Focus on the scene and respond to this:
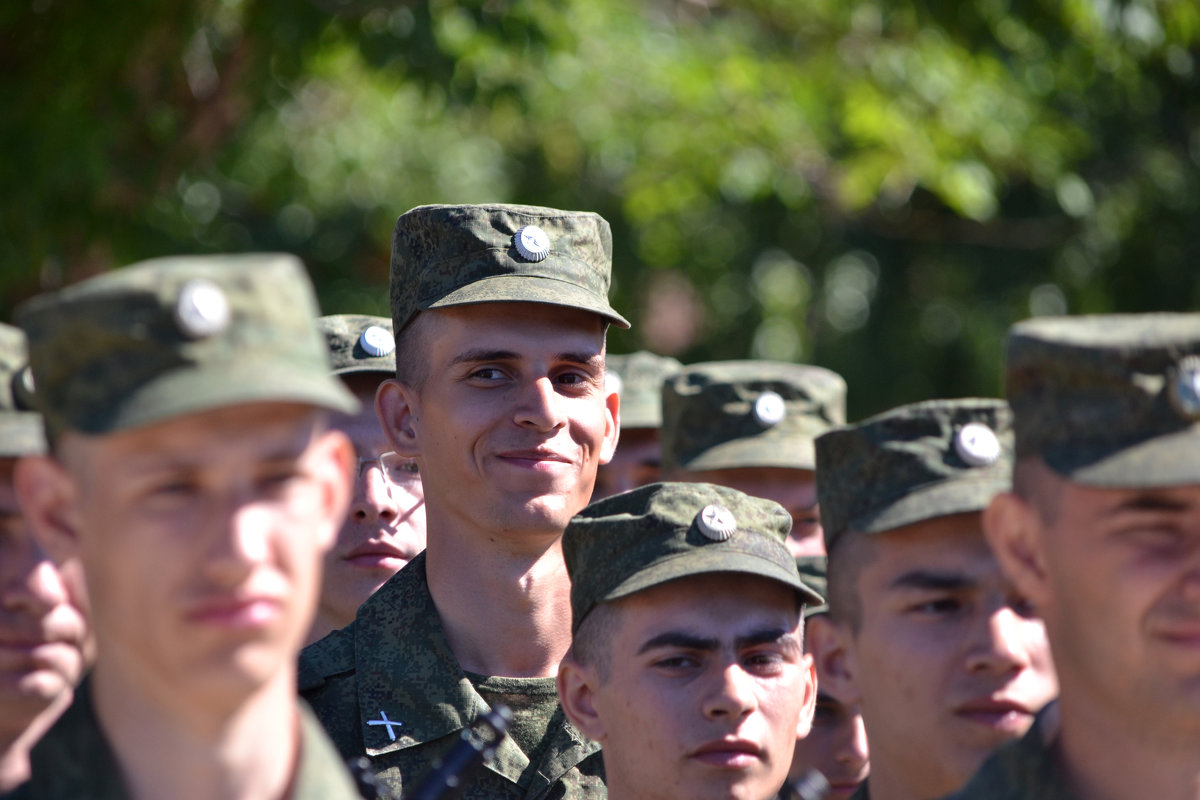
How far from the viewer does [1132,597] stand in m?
2.77

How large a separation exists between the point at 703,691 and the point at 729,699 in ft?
0.24

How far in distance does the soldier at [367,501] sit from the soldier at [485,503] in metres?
0.51

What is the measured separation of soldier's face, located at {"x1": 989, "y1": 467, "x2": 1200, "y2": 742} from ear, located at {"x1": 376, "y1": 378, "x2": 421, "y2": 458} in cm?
215

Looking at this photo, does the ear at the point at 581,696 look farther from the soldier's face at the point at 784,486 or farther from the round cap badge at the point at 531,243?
the soldier's face at the point at 784,486

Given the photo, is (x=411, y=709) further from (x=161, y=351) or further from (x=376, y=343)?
(x=161, y=351)

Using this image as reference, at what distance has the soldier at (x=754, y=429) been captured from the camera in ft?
20.1

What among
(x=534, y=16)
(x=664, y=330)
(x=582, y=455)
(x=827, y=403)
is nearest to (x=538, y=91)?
(x=534, y=16)

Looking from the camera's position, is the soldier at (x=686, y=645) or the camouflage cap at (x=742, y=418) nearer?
the soldier at (x=686, y=645)

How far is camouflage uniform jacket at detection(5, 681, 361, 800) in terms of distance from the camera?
2600 millimetres

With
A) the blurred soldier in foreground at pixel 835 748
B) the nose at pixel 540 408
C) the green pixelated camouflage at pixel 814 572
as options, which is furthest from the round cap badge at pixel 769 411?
the nose at pixel 540 408

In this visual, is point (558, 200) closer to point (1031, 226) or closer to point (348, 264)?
point (348, 264)

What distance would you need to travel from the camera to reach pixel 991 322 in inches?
517

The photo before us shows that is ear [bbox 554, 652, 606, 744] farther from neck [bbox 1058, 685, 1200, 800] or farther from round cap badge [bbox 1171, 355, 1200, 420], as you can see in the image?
round cap badge [bbox 1171, 355, 1200, 420]

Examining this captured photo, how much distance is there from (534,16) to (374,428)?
3245 mm
